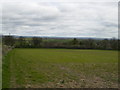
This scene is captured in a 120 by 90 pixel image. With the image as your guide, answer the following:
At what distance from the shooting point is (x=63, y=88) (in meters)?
5.84

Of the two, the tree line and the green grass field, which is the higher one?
the tree line

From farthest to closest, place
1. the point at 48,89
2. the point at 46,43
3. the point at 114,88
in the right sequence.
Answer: the point at 46,43 < the point at 114,88 < the point at 48,89

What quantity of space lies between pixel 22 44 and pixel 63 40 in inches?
542

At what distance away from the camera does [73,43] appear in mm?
53875

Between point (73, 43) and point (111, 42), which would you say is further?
point (73, 43)

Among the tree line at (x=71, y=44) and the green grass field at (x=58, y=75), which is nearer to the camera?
the green grass field at (x=58, y=75)

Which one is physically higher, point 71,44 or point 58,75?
point 71,44

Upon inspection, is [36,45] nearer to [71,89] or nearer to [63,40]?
[63,40]

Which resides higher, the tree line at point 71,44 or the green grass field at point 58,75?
the tree line at point 71,44

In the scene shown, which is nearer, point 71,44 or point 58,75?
point 58,75

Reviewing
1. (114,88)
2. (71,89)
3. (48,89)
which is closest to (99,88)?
(114,88)

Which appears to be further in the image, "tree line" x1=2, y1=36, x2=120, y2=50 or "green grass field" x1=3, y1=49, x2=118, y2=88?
"tree line" x1=2, y1=36, x2=120, y2=50

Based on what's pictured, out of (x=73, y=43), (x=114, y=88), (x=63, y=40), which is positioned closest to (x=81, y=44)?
(x=73, y=43)

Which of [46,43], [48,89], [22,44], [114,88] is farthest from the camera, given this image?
[46,43]
